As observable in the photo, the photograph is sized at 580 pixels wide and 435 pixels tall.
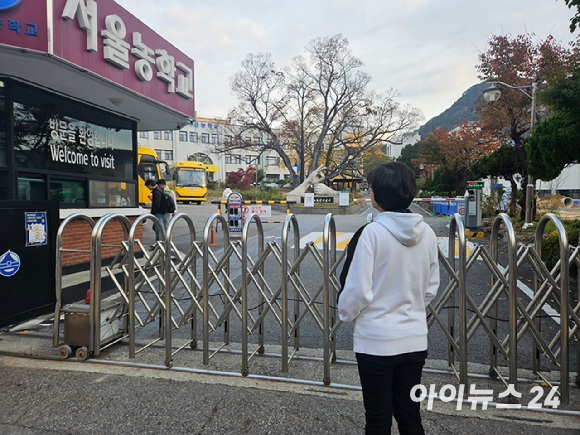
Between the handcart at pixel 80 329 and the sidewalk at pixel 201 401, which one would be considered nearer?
the sidewalk at pixel 201 401

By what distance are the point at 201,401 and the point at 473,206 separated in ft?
45.4

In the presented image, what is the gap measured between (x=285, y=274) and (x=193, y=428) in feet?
4.31

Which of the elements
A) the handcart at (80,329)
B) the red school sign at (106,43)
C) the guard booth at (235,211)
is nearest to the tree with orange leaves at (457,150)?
the guard booth at (235,211)

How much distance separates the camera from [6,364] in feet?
12.3

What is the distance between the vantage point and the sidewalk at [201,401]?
2.74 metres

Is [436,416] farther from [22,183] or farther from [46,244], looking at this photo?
[22,183]

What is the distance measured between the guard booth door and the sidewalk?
97 cm

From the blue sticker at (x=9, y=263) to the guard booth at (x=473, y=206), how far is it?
1399cm

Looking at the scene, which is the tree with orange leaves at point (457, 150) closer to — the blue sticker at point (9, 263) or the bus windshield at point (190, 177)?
the bus windshield at point (190, 177)

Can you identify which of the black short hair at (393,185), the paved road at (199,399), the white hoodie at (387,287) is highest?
A: the black short hair at (393,185)

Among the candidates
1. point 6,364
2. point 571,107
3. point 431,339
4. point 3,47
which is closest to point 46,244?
point 6,364

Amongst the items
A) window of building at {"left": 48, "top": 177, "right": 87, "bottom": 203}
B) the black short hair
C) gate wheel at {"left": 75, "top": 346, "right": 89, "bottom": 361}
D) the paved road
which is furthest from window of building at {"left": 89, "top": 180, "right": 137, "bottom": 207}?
the black short hair

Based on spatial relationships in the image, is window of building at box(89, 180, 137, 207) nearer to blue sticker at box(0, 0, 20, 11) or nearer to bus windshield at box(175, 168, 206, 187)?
blue sticker at box(0, 0, 20, 11)

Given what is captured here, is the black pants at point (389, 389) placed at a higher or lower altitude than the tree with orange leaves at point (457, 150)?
lower
